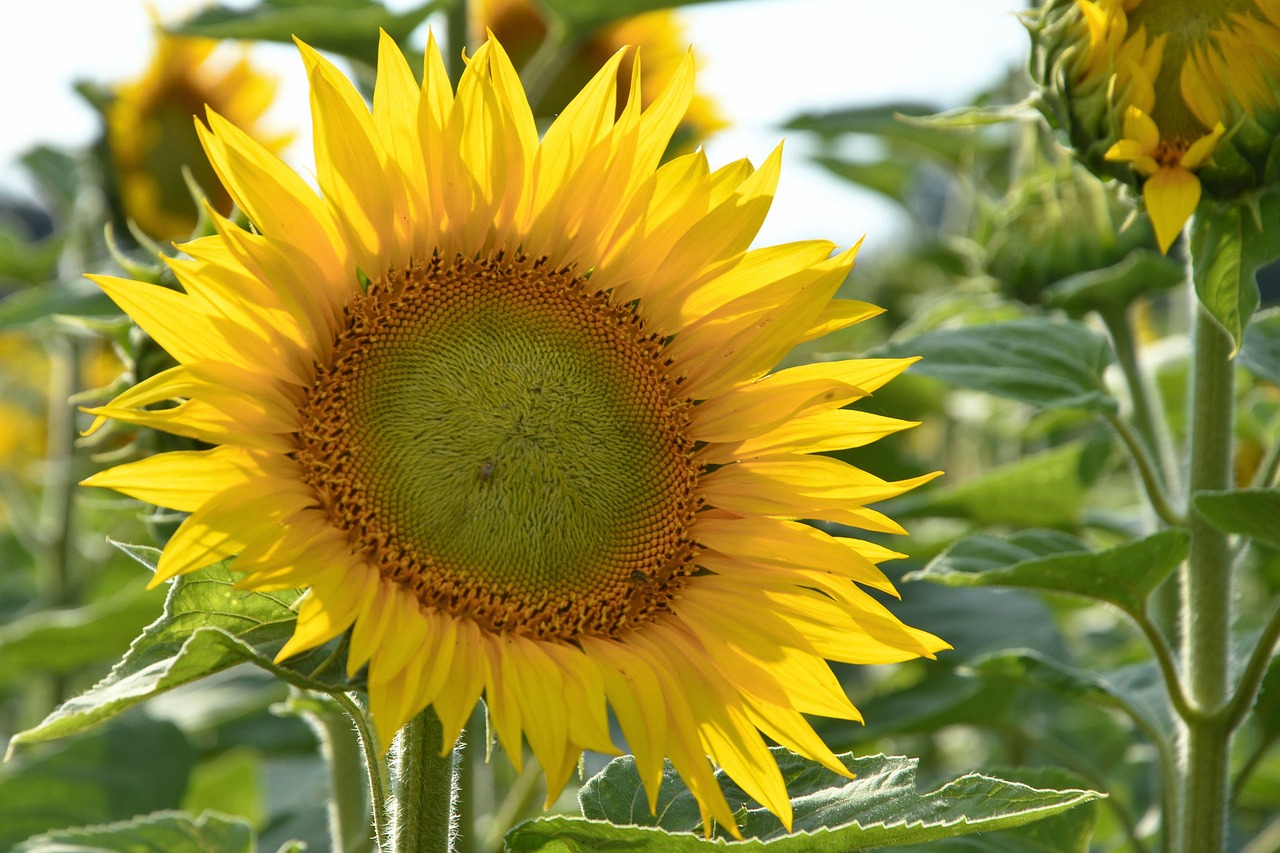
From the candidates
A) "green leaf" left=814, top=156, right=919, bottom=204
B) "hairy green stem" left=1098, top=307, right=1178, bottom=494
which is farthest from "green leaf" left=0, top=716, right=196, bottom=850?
"green leaf" left=814, top=156, right=919, bottom=204

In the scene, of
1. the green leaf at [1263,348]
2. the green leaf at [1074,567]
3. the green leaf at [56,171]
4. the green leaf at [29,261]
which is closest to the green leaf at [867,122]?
the green leaf at [1263,348]

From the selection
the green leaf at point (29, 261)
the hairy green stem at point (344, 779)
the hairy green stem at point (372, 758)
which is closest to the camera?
the hairy green stem at point (372, 758)

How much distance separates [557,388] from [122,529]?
2286 millimetres

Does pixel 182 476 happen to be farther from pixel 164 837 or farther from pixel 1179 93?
pixel 1179 93

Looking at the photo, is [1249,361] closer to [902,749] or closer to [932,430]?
[902,749]

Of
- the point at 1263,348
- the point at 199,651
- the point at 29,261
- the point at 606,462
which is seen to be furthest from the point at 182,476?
the point at 29,261

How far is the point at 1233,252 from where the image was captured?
1.44m

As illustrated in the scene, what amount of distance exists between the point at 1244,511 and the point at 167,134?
2.47 m

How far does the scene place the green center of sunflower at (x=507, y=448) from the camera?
45.1 inches

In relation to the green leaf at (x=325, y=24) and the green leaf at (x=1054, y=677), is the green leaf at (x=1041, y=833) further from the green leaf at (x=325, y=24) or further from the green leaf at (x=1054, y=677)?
the green leaf at (x=325, y=24)

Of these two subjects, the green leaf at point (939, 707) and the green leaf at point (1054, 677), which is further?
the green leaf at point (939, 707)

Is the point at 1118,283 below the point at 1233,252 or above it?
below

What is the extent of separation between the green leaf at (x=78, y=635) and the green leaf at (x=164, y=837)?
92 cm

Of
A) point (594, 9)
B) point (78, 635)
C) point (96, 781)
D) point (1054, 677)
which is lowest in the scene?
point (96, 781)
